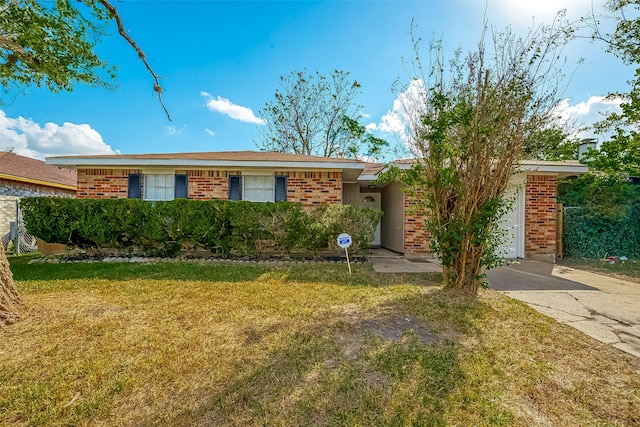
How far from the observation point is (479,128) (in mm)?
4086

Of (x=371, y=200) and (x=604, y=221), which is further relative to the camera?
(x=371, y=200)

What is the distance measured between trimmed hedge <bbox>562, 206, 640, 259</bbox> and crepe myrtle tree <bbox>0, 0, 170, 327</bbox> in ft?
41.2

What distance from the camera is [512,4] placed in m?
4.67

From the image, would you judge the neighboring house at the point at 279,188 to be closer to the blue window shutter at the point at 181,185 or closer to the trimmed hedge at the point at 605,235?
the blue window shutter at the point at 181,185

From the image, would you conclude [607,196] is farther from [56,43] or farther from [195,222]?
[56,43]

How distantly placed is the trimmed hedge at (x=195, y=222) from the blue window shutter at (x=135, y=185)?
176 cm

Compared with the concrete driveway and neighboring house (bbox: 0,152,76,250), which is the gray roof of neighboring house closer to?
neighboring house (bbox: 0,152,76,250)

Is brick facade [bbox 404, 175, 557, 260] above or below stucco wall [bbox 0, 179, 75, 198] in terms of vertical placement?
below

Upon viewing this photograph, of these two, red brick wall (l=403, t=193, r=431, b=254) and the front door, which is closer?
red brick wall (l=403, t=193, r=431, b=254)

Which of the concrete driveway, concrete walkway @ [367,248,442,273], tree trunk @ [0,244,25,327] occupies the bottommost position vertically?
the concrete driveway

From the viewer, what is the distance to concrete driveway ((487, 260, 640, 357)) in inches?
132

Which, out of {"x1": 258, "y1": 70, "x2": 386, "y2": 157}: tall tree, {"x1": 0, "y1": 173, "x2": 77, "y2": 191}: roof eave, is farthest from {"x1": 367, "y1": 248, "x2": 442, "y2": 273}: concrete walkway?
{"x1": 0, "y1": 173, "x2": 77, "y2": 191}: roof eave

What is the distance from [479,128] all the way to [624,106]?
9.46 meters

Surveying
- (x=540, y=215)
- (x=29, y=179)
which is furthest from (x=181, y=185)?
(x=540, y=215)
